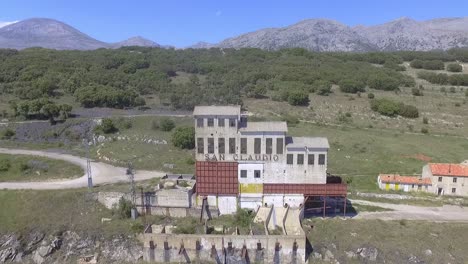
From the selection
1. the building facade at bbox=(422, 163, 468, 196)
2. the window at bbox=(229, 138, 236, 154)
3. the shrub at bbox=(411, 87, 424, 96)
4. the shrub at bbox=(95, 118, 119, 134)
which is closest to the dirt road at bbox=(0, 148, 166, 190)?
the shrub at bbox=(95, 118, 119, 134)

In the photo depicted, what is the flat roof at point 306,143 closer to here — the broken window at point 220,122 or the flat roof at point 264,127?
the flat roof at point 264,127

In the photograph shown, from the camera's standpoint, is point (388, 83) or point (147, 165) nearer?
point (147, 165)

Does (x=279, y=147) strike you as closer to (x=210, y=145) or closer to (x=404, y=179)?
(x=210, y=145)

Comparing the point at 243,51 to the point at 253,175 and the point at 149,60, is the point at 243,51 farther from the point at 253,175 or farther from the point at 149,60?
the point at 253,175

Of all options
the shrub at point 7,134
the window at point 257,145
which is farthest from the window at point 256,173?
the shrub at point 7,134

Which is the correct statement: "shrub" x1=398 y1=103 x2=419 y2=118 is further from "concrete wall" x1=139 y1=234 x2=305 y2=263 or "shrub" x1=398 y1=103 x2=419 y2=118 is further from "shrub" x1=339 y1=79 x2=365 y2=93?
"concrete wall" x1=139 y1=234 x2=305 y2=263

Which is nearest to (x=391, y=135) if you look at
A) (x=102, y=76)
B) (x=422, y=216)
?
(x=422, y=216)

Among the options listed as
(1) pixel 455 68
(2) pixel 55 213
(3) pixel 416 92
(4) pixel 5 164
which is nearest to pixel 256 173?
(2) pixel 55 213
